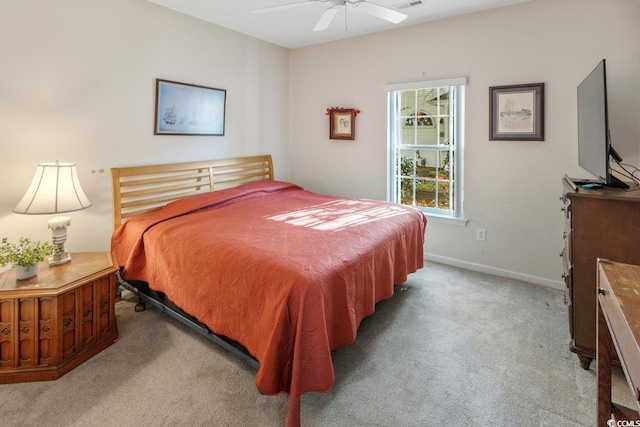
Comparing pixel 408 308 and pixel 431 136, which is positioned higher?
pixel 431 136

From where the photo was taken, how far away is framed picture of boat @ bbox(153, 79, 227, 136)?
323 cm

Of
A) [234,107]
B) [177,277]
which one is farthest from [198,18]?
[177,277]

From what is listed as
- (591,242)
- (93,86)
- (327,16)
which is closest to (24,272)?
(93,86)

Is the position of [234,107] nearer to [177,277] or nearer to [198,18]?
[198,18]

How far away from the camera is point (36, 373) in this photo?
75.2 inches

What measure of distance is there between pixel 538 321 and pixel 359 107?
9.41ft

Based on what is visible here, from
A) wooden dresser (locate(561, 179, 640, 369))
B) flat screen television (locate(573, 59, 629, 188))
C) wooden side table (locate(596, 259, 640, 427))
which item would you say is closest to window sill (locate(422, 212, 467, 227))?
flat screen television (locate(573, 59, 629, 188))

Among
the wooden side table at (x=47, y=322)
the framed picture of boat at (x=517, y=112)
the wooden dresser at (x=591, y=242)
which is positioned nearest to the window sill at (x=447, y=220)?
the framed picture of boat at (x=517, y=112)

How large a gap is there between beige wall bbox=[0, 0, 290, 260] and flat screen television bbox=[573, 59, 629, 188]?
3.31 m

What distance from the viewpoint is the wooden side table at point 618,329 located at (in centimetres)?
88

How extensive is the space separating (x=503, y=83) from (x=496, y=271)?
182 centimetres

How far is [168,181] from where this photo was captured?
330 centimetres

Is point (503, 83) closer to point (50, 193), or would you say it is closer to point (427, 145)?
point (427, 145)

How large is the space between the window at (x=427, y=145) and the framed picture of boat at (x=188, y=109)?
1943 millimetres
